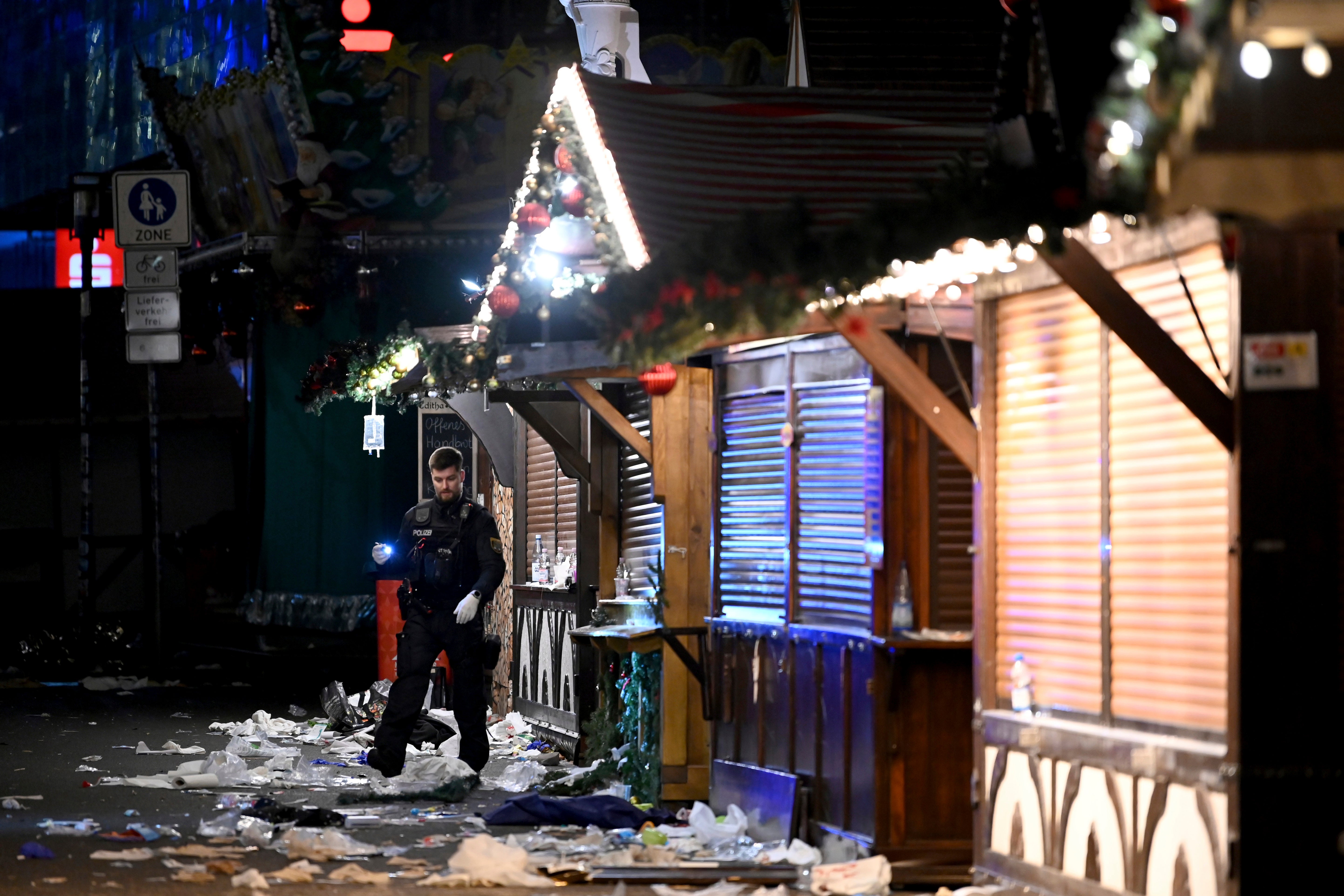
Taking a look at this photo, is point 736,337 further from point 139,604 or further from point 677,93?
point 139,604

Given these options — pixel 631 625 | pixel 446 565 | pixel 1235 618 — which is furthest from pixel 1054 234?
pixel 446 565

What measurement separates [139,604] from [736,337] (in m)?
22.5

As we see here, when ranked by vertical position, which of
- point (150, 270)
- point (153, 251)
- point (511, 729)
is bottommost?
point (511, 729)

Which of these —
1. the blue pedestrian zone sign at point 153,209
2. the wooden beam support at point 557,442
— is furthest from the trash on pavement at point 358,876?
the blue pedestrian zone sign at point 153,209

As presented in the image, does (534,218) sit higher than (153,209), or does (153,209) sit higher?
(153,209)

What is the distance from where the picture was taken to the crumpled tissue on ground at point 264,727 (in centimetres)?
1714

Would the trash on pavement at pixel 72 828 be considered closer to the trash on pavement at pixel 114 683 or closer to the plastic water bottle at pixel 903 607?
the plastic water bottle at pixel 903 607

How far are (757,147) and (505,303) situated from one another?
2.48m

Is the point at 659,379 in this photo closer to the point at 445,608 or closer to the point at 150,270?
the point at 445,608

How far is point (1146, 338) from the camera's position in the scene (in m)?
6.68

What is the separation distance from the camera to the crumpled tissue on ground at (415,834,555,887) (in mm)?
9352

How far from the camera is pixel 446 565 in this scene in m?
13.2

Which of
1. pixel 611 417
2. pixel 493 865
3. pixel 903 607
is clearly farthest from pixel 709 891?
pixel 611 417

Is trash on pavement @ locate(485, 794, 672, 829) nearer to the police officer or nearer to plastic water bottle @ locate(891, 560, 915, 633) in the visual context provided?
the police officer
